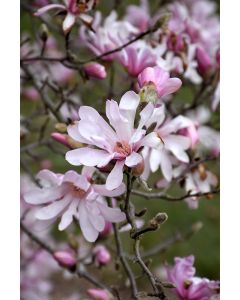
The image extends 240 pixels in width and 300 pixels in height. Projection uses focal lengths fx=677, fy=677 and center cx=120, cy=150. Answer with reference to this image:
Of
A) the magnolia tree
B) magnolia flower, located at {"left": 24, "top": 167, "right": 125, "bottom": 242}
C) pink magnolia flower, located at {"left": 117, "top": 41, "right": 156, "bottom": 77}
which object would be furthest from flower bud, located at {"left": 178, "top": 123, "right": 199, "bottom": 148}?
magnolia flower, located at {"left": 24, "top": 167, "right": 125, "bottom": 242}

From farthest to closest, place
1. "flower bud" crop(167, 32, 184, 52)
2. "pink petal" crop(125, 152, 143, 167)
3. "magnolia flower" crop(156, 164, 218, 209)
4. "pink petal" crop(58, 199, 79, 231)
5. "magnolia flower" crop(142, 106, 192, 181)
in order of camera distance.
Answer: "flower bud" crop(167, 32, 184, 52) → "magnolia flower" crop(156, 164, 218, 209) → "magnolia flower" crop(142, 106, 192, 181) → "pink petal" crop(58, 199, 79, 231) → "pink petal" crop(125, 152, 143, 167)

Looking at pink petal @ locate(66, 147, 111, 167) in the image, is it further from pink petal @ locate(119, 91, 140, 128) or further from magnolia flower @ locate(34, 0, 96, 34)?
magnolia flower @ locate(34, 0, 96, 34)

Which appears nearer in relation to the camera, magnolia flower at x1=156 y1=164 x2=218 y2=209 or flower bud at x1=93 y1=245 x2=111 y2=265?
magnolia flower at x1=156 y1=164 x2=218 y2=209

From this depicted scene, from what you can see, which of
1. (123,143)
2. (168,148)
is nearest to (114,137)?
(123,143)

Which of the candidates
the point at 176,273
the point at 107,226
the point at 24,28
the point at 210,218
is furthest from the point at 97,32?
the point at 210,218

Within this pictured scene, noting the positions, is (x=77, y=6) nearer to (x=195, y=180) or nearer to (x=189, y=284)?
Result: (x=195, y=180)
